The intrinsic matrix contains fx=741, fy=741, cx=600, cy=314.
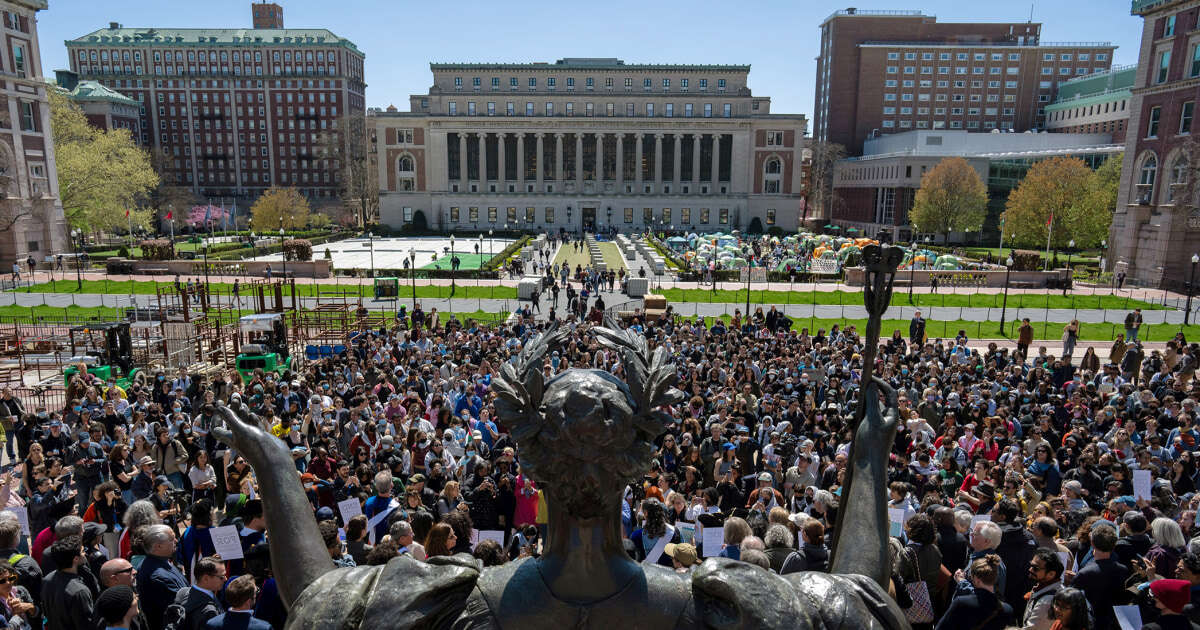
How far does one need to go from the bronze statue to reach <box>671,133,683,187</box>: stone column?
10577 cm

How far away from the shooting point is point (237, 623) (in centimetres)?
529

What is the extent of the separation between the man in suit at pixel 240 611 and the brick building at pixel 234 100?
13029 centimetres

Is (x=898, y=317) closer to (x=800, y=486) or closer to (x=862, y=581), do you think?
(x=800, y=486)

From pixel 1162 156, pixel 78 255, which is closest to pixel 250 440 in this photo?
pixel 1162 156

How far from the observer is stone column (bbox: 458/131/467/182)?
103750 mm

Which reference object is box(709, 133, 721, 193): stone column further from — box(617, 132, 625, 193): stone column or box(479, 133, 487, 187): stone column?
box(479, 133, 487, 187): stone column

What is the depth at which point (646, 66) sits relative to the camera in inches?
4178

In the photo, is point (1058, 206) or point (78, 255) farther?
point (1058, 206)

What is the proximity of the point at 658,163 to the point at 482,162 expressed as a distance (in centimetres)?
2483

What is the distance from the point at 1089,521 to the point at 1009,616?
7.65ft

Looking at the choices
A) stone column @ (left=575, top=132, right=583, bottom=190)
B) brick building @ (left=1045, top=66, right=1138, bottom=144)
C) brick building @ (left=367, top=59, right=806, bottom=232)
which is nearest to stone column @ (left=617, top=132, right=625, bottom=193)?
brick building @ (left=367, top=59, right=806, bottom=232)

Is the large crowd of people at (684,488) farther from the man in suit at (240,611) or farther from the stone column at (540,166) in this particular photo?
the stone column at (540,166)

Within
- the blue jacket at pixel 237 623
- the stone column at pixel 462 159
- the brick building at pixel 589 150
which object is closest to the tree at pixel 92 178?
the brick building at pixel 589 150

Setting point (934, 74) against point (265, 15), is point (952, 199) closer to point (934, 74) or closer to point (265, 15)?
point (934, 74)
